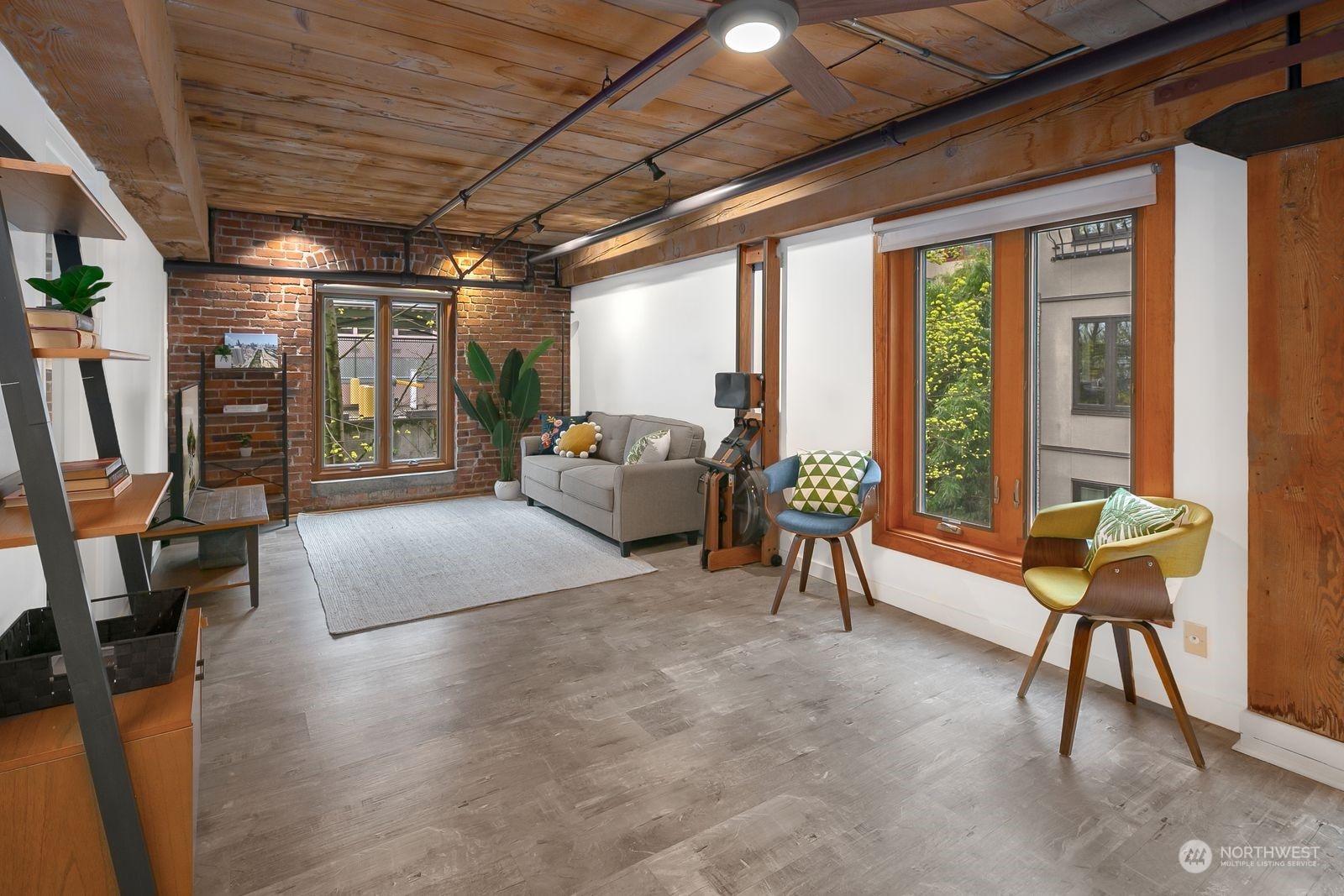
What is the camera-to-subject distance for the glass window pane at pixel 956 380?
371 cm

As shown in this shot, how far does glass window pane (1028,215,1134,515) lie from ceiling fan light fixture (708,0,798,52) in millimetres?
2007

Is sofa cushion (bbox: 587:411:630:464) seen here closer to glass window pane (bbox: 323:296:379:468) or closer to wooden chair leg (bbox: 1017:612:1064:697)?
glass window pane (bbox: 323:296:379:468)

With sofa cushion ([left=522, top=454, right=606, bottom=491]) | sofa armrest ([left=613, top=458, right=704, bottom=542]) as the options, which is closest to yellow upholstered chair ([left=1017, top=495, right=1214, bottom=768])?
sofa armrest ([left=613, top=458, right=704, bottom=542])

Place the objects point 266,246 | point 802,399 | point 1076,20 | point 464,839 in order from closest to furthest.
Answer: point 464,839, point 1076,20, point 802,399, point 266,246

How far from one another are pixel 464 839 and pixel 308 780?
68 cm

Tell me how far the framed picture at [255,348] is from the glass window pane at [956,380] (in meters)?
5.58

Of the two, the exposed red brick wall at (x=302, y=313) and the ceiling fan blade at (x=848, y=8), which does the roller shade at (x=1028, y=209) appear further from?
the exposed red brick wall at (x=302, y=313)

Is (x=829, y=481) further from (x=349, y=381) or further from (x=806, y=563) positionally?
(x=349, y=381)

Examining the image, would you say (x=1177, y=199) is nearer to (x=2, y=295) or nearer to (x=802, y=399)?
(x=802, y=399)

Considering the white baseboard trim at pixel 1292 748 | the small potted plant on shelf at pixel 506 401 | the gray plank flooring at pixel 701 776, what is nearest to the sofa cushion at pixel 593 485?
the small potted plant on shelf at pixel 506 401

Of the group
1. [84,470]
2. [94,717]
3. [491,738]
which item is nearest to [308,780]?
[491,738]

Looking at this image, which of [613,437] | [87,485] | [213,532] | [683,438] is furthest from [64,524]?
[613,437]

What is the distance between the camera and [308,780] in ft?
7.71

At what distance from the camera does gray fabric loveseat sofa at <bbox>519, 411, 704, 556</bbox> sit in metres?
5.21
